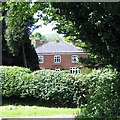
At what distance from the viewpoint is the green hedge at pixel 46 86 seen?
7.38 metres

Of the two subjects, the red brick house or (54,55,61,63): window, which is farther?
(54,55,61,63): window

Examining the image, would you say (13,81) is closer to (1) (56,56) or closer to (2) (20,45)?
(2) (20,45)

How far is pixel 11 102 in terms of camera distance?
8.10 m

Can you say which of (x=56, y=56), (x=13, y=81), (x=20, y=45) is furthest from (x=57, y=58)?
(x=13, y=81)

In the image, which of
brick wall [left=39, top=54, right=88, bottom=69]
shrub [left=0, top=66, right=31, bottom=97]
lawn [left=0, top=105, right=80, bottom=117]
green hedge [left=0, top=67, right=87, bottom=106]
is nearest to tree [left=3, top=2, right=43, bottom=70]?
shrub [left=0, top=66, right=31, bottom=97]

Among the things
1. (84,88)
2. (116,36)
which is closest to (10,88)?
(84,88)

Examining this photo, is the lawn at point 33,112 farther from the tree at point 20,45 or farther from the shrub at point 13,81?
the tree at point 20,45

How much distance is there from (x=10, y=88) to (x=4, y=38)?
17.3 ft

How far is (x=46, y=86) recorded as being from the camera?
7570 mm

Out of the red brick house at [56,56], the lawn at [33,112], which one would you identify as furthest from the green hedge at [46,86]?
the red brick house at [56,56]

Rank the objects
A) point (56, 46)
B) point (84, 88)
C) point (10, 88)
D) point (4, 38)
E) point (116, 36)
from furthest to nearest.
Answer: point (56, 46)
point (4, 38)
point (10, 88)
point (84, 88)
point (116, 36)

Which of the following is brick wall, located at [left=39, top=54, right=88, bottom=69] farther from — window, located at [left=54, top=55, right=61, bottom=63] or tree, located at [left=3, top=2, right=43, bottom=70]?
tree, located at [left=3, top=2, right=43, bottom=70]

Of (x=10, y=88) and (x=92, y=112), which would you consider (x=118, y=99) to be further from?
(x=10, y=88)

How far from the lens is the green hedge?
7375mm
